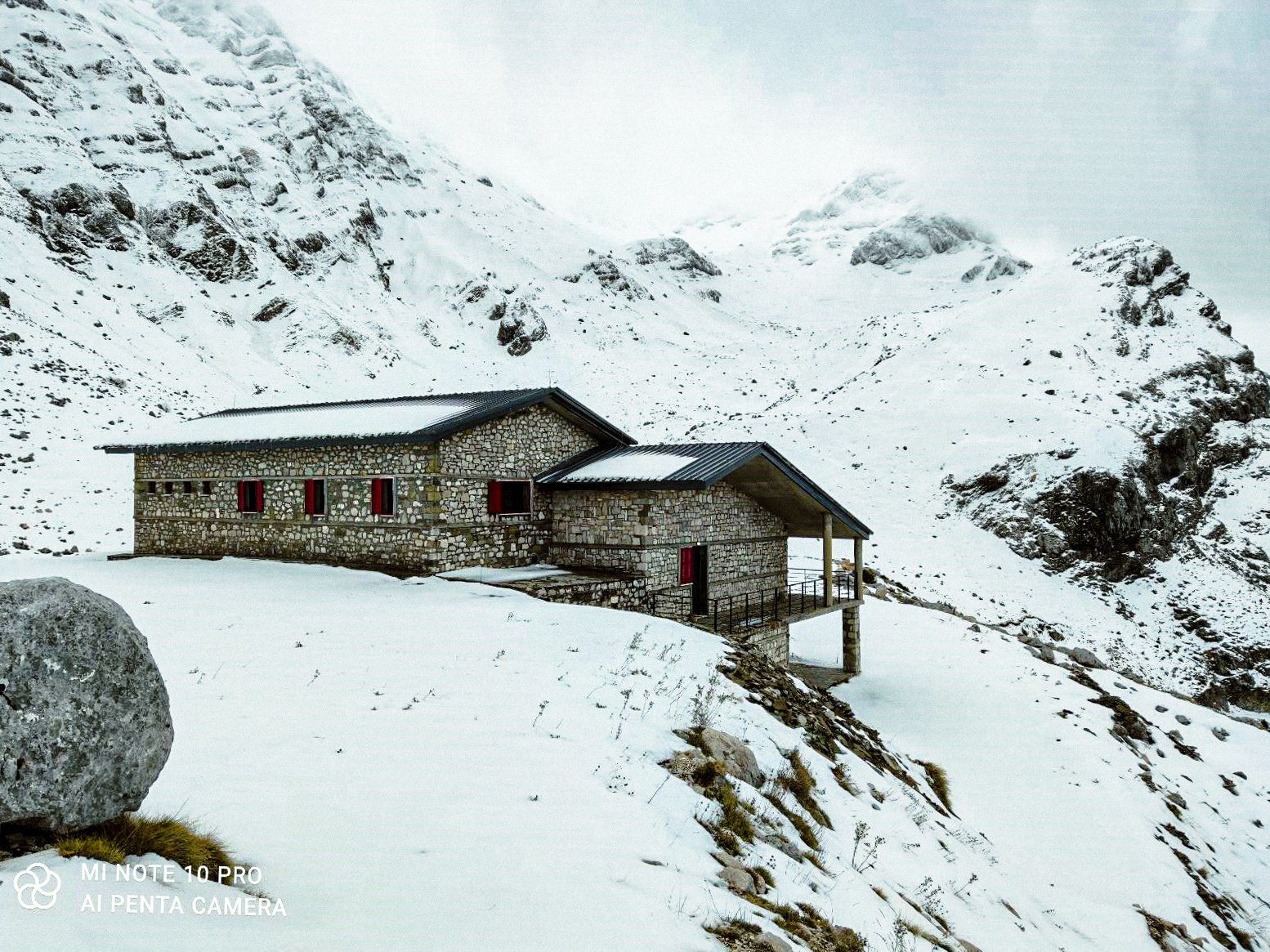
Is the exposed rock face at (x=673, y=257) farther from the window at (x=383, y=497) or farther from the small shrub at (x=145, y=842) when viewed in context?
the small shrub at (x=145, y=842)

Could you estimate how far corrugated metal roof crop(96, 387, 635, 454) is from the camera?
1914cm

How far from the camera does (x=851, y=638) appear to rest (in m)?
23.4

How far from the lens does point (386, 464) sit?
64.3 feet

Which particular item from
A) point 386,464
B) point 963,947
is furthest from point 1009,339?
point 963,947

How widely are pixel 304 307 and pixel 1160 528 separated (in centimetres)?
5958

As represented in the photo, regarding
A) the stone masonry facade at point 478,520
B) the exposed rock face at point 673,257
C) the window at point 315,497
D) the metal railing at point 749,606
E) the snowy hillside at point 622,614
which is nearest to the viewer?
the snowy hillside at point 622,614

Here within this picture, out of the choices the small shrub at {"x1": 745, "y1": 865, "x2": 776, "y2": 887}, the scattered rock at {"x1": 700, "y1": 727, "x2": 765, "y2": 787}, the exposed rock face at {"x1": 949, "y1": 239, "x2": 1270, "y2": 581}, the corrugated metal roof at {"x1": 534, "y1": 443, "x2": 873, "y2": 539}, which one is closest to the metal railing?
the corrugated metal roof at {"x1": 534, "y1": 443, "x2": 873, "y2": 539}

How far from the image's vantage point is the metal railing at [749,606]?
1997 cm

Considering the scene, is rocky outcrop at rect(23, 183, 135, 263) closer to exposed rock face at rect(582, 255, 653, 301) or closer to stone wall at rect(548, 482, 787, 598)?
exposed rock face at rect(582, 255, 653, 301)

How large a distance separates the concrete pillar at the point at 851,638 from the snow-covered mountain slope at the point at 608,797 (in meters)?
2.49

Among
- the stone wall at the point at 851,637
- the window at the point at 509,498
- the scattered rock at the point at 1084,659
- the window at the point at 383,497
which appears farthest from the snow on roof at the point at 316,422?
the scattered rock at the point at 1084,659

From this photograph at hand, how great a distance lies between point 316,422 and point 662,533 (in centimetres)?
1074

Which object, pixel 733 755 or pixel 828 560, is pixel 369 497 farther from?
pixel 828 560

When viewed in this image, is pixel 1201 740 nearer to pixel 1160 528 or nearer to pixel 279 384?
pixel 1160 528
